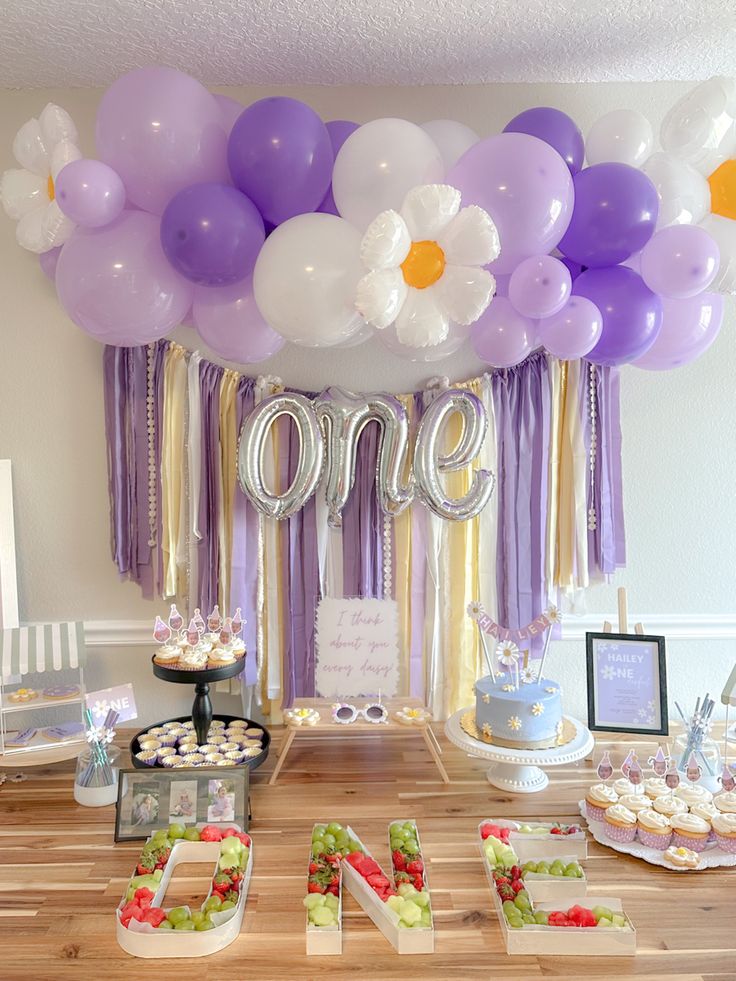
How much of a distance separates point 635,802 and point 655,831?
9 centimetres

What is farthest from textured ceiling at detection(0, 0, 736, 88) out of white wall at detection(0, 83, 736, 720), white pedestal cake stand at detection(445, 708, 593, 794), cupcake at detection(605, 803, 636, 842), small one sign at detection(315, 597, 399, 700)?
cupcake at detection(605, 803, 636, 842)

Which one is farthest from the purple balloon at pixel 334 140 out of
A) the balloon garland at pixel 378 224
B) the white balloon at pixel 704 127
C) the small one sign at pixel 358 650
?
the small one sign at pixel 358 650

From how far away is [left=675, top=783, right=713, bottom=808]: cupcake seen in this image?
1974 mm

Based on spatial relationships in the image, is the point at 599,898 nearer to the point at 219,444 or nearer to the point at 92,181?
the point at 219,444

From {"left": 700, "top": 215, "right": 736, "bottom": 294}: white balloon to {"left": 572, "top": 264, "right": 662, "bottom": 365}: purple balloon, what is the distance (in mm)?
170

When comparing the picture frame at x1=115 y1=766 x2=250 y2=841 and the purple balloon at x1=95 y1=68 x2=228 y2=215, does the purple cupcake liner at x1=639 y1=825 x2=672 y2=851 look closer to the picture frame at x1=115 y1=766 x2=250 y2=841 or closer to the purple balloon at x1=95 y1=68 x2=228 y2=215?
the picture frame at x1=115 y1=766 x2=250 y2=841

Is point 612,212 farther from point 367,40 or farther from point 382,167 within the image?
point 367,40

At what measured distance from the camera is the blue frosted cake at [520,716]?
7.02 feet

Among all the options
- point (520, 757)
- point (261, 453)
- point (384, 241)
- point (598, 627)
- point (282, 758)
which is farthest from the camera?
point (598, 627)

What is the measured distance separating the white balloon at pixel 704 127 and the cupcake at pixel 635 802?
5.32 ft

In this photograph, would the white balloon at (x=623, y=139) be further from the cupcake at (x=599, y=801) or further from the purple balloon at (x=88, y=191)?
the cupcake at (x=599, y=801)

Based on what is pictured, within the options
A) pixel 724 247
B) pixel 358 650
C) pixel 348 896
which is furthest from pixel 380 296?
pixel 348 896

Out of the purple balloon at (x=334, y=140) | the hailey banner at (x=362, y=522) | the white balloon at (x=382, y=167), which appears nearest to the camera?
the white balloon at (x=382, y=167)

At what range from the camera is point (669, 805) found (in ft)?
6.40
